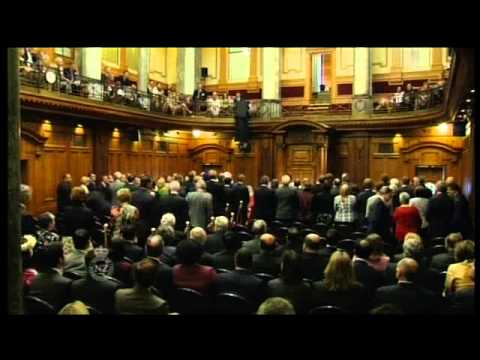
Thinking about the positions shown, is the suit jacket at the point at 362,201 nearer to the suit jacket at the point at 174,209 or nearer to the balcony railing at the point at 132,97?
the suit jacket at the point at 174,209

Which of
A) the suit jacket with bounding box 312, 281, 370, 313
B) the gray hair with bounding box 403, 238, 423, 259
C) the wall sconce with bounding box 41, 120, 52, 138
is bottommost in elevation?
the suit jacket with bounding box 312, 281, 370, 313

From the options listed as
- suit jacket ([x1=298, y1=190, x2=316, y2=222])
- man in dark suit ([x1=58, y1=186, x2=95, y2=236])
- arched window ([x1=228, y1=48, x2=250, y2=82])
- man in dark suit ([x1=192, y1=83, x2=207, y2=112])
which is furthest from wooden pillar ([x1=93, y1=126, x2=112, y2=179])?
arched window ([x1=228, y1=48, x2=250, y2=82])

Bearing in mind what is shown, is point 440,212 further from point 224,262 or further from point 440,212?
point 224,262

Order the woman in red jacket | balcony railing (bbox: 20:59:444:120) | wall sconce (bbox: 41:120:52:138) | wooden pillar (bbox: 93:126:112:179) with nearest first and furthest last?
the woman in red jacket → balcony railing (bbox: 20:59:444:120) → wall sconce (bbox: 41:120:52:138) → wooden pillar (bbox: 93:126:112:179)

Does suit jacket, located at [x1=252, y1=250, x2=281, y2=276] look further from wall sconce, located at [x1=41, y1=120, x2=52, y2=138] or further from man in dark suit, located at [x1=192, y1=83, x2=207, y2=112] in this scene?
man in dark suit, located at [x1=192, y1=83, x2=207, y2=112]

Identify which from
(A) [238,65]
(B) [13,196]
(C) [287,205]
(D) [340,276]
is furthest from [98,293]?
(A) [238,65]

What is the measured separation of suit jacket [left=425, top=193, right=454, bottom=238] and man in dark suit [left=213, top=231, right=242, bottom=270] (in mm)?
3842

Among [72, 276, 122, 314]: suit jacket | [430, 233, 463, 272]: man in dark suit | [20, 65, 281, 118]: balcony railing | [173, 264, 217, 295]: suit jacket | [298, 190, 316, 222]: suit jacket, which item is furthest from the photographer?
[20, 65, 281, 118]: balcony railing

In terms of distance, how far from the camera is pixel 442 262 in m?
5.38

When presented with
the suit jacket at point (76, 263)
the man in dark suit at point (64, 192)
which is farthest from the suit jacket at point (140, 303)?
the man in dark suit at point (64, 192)

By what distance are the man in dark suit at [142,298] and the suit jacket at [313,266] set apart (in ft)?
6.53

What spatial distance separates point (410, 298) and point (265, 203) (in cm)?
576

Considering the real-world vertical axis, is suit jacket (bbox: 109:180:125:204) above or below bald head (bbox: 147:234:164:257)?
above

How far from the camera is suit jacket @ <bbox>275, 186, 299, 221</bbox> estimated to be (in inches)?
381
